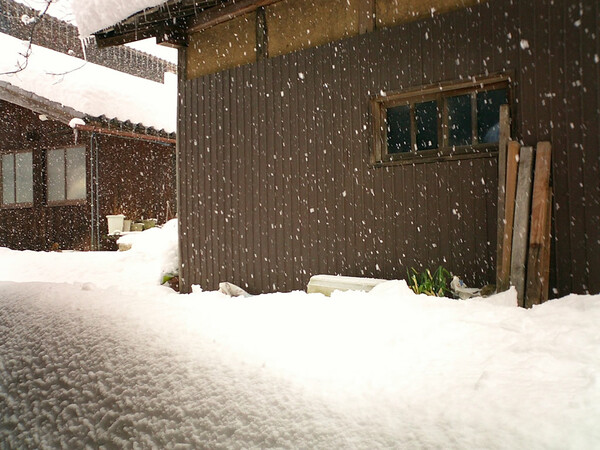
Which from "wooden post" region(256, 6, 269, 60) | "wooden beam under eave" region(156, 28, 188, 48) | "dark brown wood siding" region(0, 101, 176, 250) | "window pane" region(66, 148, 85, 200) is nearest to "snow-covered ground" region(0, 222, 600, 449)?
"wooden post" region(256, 6, 269, 60)

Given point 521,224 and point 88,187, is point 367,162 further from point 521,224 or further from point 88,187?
point 88,187

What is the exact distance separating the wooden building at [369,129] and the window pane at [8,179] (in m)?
8.40

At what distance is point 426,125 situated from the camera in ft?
15.9

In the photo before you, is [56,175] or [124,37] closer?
[124,37]

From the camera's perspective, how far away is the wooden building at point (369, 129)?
3.96 meters

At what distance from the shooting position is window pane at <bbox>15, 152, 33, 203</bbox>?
1261cm

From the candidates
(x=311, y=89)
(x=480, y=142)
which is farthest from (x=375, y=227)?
(x=311, y=89)

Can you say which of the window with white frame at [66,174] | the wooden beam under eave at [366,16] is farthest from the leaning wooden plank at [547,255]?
the window with white frame at [66,174]

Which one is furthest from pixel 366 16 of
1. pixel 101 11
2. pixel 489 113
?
pixel 101 11

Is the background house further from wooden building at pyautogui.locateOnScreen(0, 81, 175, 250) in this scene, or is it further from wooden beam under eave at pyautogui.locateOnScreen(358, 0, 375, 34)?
wooden beam under eave at pyautogui.locateOnScreen(358, 0, 375, 34)

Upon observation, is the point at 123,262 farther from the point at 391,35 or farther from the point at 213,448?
the point at 213,448

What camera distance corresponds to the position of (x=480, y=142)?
4.46 metres

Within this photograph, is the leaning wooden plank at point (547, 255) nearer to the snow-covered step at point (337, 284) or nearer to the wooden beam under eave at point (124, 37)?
the snow-covered step at point (337, 284)

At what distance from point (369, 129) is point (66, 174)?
10.5 metres
